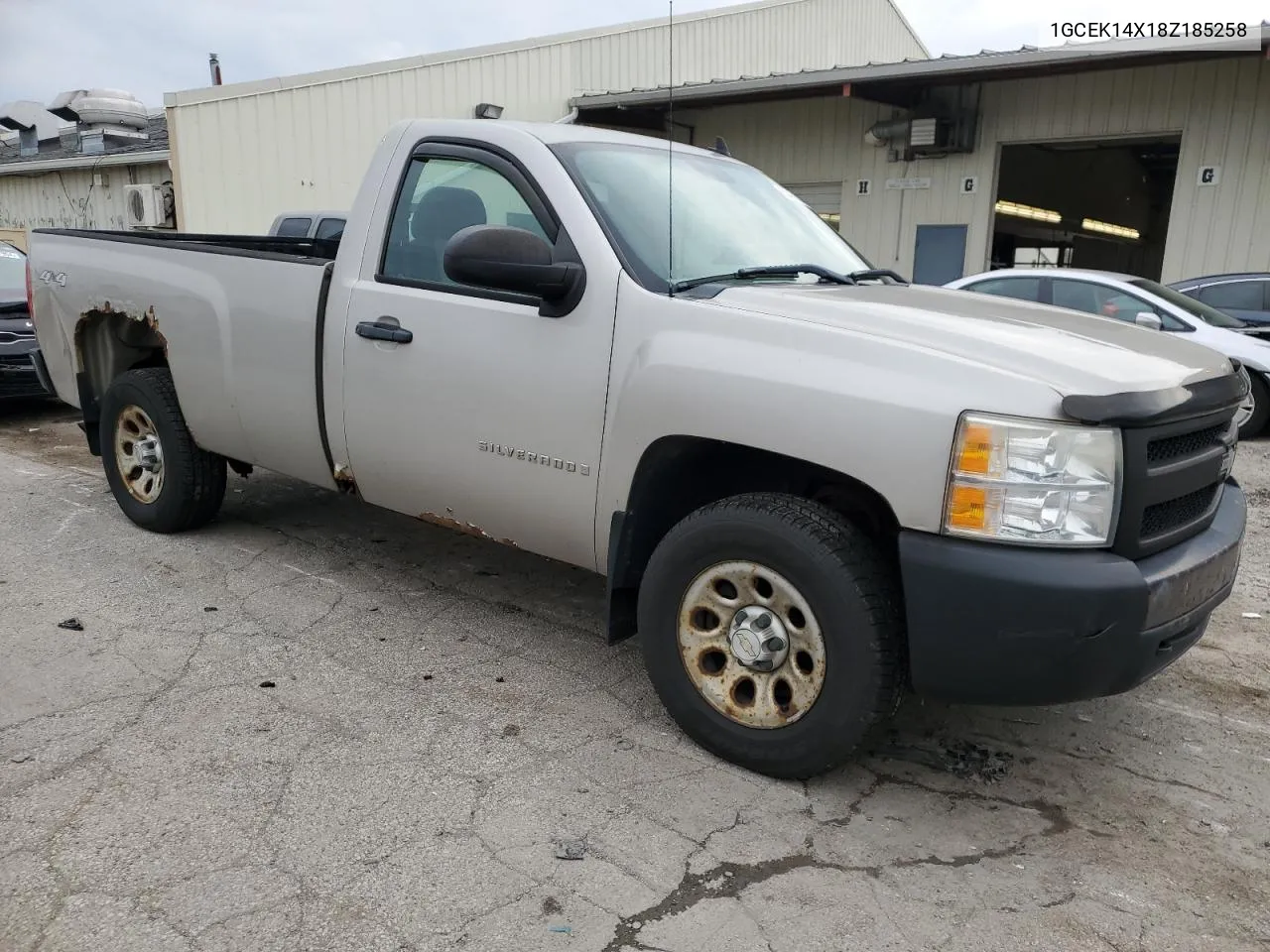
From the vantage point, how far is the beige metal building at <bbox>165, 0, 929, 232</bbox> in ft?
46.3

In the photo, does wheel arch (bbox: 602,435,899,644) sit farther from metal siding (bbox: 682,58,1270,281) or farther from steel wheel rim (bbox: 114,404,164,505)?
metal siding (bbox: 682,58,1270,281)

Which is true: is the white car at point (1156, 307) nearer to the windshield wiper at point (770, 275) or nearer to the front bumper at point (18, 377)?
the windshield wiper at point (770, 275)

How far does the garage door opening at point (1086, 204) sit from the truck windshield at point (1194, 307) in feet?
17.2

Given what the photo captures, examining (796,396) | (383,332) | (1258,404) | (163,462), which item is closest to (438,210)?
(383,332)

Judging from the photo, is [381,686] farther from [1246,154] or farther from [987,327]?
[1246,154]

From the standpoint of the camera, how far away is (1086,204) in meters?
21.9

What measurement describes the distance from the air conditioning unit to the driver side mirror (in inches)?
588

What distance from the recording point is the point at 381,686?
365 centimetres

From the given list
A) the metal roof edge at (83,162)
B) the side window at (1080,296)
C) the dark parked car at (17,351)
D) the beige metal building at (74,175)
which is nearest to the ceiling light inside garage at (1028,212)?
the side window at (1080,296)

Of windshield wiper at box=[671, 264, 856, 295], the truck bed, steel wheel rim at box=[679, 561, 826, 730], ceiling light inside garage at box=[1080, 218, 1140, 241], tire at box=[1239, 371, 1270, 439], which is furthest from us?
ceiling light inside garage at box=[1080, 218, 1140, 241]

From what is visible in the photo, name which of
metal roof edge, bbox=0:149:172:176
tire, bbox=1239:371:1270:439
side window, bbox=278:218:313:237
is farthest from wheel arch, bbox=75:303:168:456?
metal roof edge, bbox=0:149:172:176

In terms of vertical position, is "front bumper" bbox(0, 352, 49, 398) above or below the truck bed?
below

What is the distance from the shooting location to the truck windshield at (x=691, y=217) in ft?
11.2

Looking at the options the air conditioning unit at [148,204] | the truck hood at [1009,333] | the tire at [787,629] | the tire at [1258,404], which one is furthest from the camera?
the air conditioning unit at [148,204]
